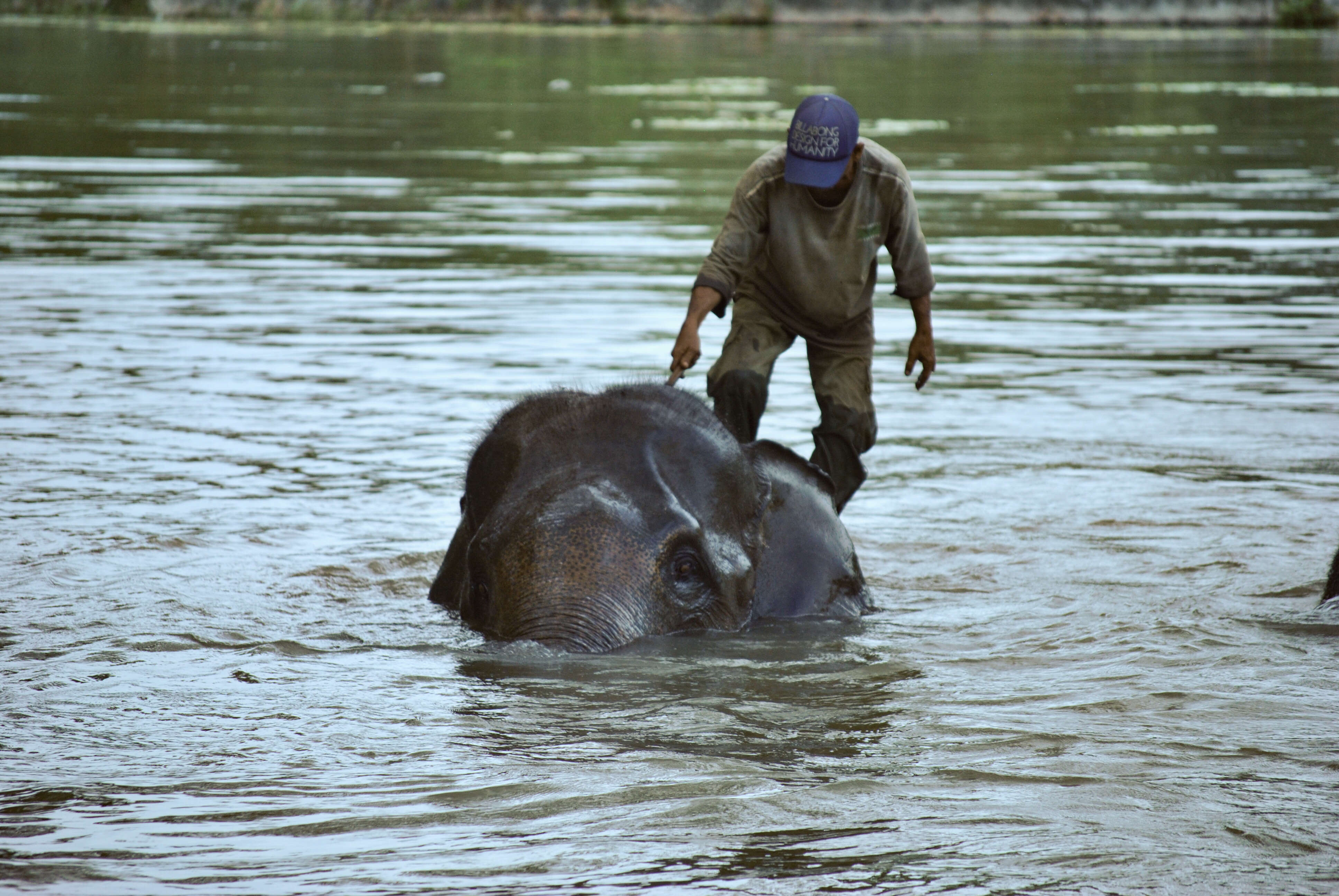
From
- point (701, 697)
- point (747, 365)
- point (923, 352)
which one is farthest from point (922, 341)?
point (701, 697)

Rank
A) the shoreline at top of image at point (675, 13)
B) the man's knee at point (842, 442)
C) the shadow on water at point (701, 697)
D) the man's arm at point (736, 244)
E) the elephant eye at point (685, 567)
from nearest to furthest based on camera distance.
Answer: the shadow on water at point (701, 697) → the elephant eye at point (685, 567) → the man's arm at point (736, 244) → the man's knee at point (842, 442) → the shoreline at top of image at point (675, 13)

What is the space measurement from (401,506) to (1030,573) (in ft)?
10.2

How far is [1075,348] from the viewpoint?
536 inches

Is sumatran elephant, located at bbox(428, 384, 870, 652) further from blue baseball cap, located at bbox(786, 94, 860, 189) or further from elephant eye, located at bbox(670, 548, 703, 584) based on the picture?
blue baseball cap, located at bbox(786, 94, 860, 189)

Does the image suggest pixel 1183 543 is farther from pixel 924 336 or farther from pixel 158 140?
pixel 158 140

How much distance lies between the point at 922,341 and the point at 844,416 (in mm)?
500

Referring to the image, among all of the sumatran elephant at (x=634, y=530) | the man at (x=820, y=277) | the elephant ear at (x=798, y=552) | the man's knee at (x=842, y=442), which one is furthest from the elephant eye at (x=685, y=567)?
the man's knee at (x=842, y=442)

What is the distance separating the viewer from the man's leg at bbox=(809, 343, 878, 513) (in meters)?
8.12

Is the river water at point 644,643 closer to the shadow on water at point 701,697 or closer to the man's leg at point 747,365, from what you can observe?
the shadow on water at point 701,697

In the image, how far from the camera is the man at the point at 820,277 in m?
7.47

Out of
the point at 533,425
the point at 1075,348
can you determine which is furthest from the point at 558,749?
the point at 1075,348

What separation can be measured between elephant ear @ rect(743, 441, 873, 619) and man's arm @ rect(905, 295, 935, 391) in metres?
0.91

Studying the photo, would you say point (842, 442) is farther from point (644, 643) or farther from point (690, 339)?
point (644, 643)

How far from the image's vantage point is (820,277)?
7.96 metres
